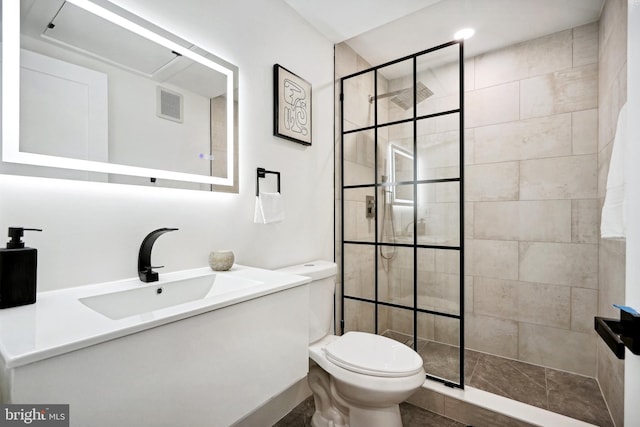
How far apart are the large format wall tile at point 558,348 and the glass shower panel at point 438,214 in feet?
3.85

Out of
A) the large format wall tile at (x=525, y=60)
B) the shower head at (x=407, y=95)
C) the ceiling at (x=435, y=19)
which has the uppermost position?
the ceiling at (x=435, y=19)

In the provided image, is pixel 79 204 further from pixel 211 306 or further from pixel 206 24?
pixel 206 24

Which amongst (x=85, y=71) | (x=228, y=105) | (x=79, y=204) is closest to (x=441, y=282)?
(x=228, y=105)

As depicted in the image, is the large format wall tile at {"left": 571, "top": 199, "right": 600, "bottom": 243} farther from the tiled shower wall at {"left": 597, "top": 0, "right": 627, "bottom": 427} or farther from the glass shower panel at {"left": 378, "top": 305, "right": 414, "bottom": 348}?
the glass shower panel at {"left": 378, "top": 305, "right": 414, "bottom": 348}

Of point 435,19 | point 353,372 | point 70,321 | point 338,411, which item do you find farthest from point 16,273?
point 435,19

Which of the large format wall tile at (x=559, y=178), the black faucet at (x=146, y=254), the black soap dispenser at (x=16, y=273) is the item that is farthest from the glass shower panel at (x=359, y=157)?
the black soap dispenser at (x=16, y=273)

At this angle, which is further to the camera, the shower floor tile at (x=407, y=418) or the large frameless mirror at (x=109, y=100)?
the shower floor tile at (x=407, y=418)

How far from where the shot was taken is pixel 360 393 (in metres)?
1.33

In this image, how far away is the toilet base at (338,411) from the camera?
1.40 metres

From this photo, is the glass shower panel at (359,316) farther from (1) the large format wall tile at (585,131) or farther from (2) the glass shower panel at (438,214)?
(1) the large format wall tile at (585,131)

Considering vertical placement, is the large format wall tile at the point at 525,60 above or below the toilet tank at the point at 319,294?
above

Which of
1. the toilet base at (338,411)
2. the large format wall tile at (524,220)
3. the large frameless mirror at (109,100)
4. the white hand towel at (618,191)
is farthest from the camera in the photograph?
the large format wall tile at (524,220)

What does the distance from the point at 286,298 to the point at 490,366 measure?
1.97 m

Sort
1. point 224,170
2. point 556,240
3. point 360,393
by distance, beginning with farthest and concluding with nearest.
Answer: point 556,240 → point 224,170 → point 360,393
